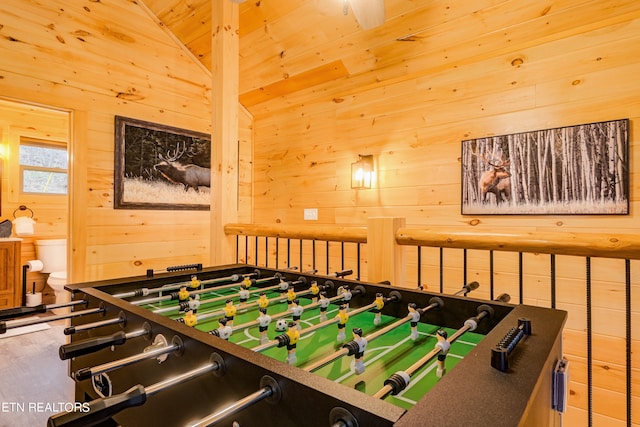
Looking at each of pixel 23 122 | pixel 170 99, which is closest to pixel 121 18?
pixel 170 99

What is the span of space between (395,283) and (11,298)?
4.54 metres

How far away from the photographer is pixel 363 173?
124 inches

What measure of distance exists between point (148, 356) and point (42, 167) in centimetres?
533

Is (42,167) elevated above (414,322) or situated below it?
above

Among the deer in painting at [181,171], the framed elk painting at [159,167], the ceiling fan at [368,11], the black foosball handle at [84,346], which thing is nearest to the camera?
the black foosball handle at [84,346]

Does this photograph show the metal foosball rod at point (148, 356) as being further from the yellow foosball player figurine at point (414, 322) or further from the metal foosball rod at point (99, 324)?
the yellow foosball player figurine at point (414, 322)

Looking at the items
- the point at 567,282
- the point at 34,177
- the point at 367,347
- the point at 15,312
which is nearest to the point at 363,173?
the point at 567,282

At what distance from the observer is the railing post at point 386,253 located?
5.35 feet

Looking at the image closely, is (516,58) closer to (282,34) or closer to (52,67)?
(282,34)

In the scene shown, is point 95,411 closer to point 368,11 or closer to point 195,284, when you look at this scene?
point 195,284

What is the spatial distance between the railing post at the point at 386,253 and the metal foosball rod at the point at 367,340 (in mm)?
463

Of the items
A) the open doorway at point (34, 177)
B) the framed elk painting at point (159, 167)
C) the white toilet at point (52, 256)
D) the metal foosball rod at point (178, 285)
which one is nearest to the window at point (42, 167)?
the open doorway at point (34, 177)

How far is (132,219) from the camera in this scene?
3178mm

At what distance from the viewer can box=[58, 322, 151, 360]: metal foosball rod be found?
2.32 ft
